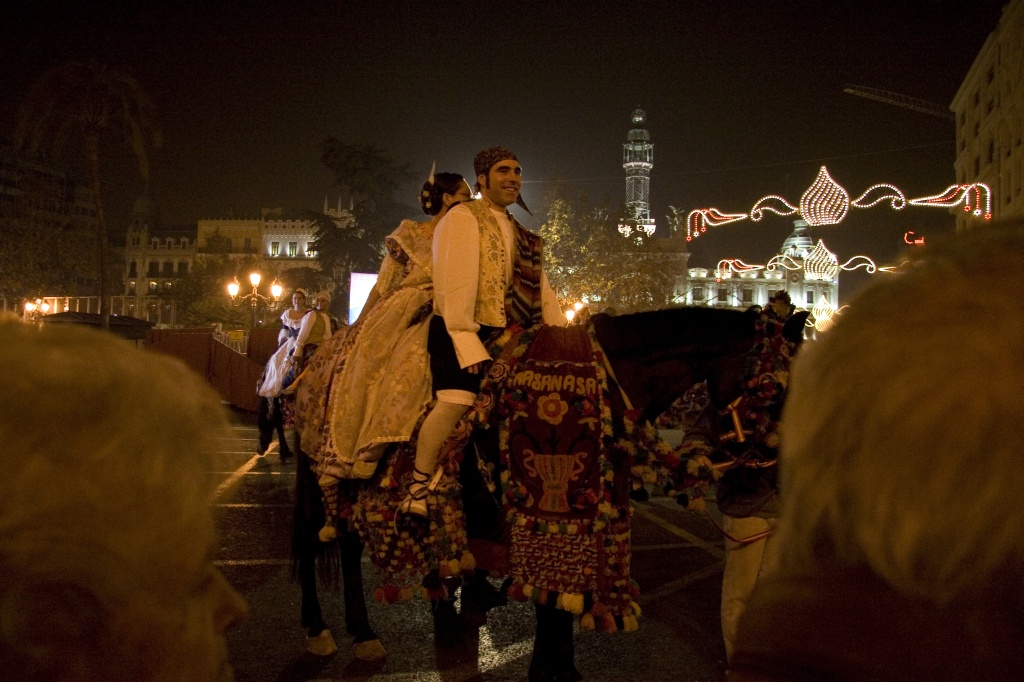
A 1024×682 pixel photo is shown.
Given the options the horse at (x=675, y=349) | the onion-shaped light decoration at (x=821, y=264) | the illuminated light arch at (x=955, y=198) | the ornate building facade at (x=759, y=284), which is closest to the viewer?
the horse at (x=675, y=349)

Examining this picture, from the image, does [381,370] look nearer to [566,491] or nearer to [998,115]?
[566,491]

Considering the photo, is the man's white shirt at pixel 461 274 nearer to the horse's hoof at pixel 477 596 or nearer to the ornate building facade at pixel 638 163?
the horse's hoof at pixel 477 596

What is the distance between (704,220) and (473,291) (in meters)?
23.3

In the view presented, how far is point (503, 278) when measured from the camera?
3.97 meters

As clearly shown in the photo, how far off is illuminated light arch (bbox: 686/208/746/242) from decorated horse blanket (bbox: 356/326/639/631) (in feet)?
73.8

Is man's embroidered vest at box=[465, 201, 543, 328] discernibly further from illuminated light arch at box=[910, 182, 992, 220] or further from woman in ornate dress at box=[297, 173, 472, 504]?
illuminated light arch at box=[910, 182, 992, 220]

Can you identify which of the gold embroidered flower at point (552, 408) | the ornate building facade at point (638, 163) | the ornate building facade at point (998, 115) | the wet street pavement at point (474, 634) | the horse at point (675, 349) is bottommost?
the wet street pavement at point (474, 634)

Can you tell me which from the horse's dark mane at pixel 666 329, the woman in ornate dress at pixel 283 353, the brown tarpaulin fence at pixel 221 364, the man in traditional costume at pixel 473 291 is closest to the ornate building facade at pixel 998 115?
the brown tarpaulin fence at pixel 221 364

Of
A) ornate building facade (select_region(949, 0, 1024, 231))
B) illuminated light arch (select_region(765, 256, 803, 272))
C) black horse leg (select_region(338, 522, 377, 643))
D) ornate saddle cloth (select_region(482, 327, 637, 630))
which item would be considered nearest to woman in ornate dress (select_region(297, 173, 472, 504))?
black horse leg (select_region(338, 522, 377, 643))

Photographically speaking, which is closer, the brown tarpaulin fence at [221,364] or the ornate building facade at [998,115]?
the brown tarpaulin fence at [221,364]

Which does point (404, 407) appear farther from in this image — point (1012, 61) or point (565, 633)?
point (1012, 61)

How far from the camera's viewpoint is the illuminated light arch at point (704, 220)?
25.1 m

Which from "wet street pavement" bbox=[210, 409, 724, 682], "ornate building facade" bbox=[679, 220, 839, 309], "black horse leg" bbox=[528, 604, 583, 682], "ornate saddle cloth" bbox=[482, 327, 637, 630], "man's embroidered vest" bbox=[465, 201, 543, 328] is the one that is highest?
"ornate building facade" bbox=[679, 220, 839, 309]

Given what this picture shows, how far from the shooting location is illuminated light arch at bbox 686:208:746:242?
25.1 metres
